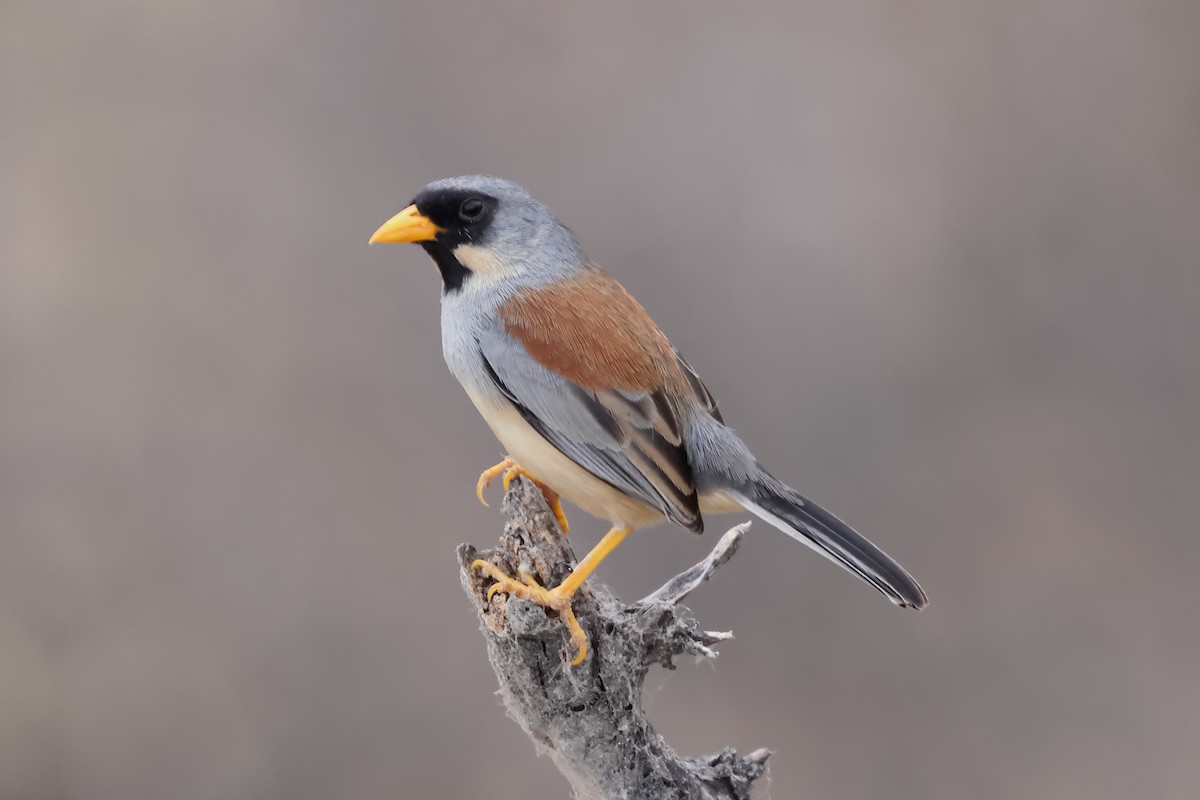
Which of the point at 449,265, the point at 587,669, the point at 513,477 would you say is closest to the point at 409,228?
the point at 449,265

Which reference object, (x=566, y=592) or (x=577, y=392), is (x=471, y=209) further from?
(x=566, y=592)

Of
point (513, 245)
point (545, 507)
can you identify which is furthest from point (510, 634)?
point (513, 245)

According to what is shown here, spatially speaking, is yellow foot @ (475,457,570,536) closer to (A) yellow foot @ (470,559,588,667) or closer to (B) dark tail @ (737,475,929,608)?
(A) yellow foot @ (470,559,588,667)

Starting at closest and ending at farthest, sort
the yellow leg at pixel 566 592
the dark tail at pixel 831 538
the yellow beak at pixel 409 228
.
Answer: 1. the yellow leg at pixel 566 592
2. the dark tail at pixel 831 538
3. the yellow beak at pixel 409 228

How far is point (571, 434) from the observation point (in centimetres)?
350

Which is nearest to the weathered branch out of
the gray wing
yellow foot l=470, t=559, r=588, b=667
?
yellow foot l=470, t=559, r=588, b=667

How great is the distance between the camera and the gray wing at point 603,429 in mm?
3490

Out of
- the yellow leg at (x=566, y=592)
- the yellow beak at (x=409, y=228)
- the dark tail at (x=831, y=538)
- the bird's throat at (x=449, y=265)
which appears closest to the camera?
the yellow leg at (x=566, y=592)

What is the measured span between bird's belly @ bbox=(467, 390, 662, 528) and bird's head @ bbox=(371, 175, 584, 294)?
0.43 m

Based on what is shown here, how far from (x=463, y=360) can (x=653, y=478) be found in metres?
0.69

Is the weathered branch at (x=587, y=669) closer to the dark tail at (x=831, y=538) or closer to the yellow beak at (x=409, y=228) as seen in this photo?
the dark tail at (x=831, y=538)

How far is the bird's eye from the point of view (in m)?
3.69

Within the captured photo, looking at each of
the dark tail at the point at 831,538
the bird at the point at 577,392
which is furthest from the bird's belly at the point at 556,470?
the dark tail at the point at 831,538

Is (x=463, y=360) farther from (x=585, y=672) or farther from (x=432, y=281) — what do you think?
(x=432, y=281)
